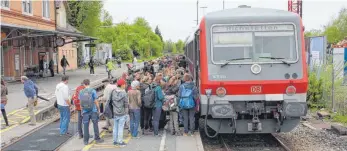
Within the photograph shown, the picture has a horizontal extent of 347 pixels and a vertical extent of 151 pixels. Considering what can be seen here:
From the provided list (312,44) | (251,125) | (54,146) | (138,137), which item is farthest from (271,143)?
(312,44)

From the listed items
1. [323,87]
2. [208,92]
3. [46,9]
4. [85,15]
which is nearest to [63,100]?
[208,92]

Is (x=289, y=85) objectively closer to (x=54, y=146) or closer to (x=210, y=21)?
(x=210, y=21)

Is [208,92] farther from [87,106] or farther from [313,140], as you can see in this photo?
[313,140]

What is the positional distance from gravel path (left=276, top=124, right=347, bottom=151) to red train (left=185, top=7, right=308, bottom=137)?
0.97m

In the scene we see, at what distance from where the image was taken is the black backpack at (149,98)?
A: 37.7 feet

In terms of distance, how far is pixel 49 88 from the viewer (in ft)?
79.2

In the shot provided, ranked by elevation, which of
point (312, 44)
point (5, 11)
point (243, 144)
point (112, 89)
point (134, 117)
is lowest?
point (243, 144)

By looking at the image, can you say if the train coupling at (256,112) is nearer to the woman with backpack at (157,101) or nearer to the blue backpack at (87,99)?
the woman with backpack at (157,101)

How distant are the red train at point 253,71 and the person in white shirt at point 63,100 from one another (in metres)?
3.58

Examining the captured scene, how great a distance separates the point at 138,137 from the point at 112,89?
1.49 meters

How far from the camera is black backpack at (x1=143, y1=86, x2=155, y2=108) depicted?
11477 millimetres

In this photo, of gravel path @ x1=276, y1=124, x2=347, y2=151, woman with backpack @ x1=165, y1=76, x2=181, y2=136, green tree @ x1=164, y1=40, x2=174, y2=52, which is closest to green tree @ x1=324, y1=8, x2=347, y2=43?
gravel path @ x1=276, y1=124, x2=347, y2=151

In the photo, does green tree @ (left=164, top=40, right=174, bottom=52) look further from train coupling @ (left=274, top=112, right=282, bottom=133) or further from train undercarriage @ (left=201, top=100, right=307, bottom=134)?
train coupling @ (left=274, top=112, right=282, bottom=133)

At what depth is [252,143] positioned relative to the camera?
1178 cm
